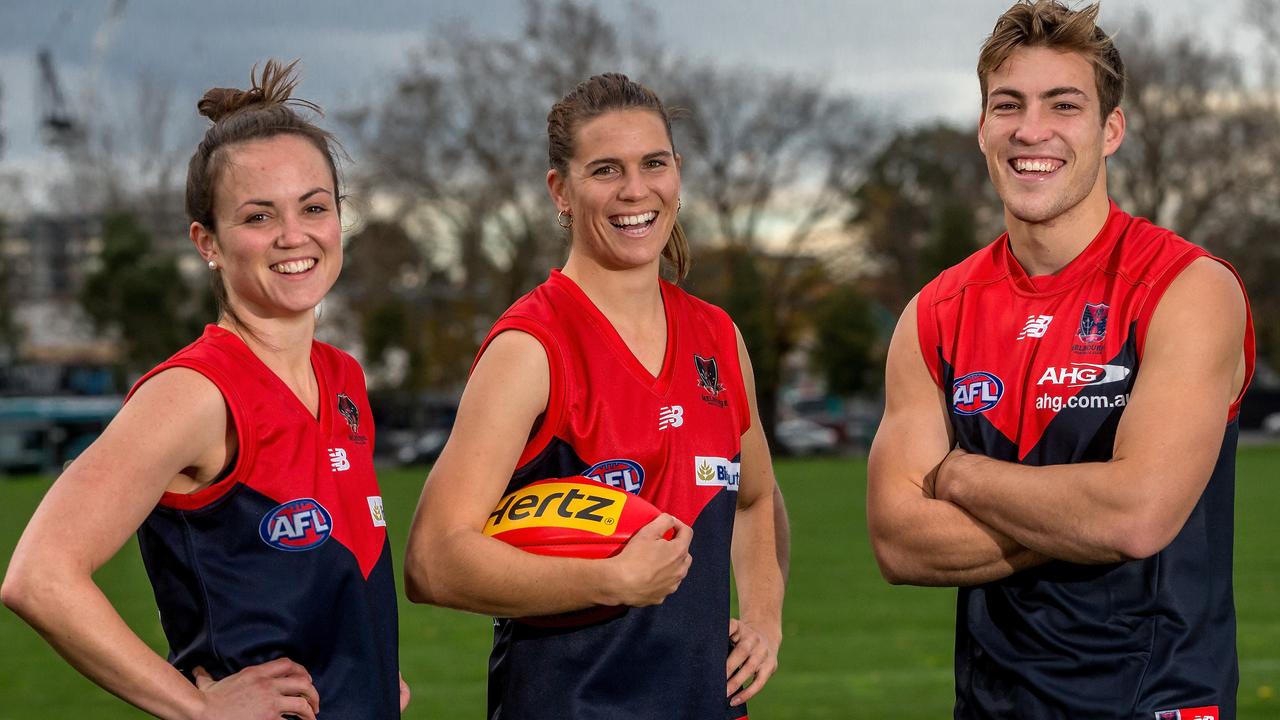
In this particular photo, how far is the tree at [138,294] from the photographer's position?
170 ft

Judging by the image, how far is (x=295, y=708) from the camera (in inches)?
120

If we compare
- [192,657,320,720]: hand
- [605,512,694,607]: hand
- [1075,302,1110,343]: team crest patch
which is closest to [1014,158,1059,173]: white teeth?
[1075,302,1110,343]: team crest patch

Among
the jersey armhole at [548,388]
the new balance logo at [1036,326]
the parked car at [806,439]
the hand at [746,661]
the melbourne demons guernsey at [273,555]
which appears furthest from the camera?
the parked car at [806,439]

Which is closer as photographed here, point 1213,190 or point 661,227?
point 661,227

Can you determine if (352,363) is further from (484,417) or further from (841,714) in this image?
(841,714)

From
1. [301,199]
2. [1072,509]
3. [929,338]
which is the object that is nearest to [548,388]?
[301,199]

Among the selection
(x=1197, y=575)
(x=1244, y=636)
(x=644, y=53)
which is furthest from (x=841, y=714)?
(x=644, y=53)

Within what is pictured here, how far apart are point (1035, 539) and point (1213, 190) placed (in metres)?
51.2

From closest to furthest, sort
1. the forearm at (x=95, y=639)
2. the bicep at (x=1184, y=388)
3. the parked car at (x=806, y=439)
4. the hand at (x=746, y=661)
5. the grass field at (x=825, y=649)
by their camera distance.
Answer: the forearm at (x=95, y=639), the bicep at (x=1184, y=388), the hand at (x=746, y=661), the grass field at (x=825, y=649), the parked car at (x=806, y=439)

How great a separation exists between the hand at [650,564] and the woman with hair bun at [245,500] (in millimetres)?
568

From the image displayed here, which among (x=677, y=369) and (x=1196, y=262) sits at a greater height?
(x=1196, y=262)

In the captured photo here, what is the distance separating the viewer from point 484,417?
133 inches

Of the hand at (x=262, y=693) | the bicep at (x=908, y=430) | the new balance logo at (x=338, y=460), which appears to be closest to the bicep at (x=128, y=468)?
the new balance logo at (x=338, y=460)

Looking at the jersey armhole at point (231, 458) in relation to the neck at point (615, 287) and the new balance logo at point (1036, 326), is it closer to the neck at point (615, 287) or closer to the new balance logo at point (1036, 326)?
the neck at point (615, 287)
